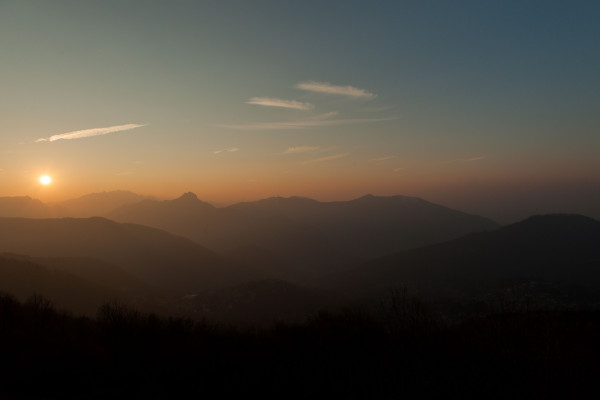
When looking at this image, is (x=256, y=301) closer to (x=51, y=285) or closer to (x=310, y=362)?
(x=51, y=285)

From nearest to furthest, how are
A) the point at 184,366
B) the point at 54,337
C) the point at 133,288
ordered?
the point at 184,366 < the point at 54,337 < the point at 133,288

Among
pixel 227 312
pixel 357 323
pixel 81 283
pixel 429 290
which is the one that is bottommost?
pixel 429 290

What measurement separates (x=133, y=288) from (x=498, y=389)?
606 feet

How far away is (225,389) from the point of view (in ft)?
31.2

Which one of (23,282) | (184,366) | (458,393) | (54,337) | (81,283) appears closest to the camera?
(458,393)

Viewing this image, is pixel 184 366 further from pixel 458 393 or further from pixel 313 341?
pixel 458 393

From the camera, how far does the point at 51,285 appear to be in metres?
116

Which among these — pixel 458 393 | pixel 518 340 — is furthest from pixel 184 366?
pixel 518 340

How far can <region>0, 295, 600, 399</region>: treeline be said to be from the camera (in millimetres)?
8984

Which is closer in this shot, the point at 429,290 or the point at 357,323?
the point at 357,323

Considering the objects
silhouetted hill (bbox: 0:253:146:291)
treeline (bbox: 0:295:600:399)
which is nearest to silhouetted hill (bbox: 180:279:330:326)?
silhouetted hill (bbox: 0:253:146:291)

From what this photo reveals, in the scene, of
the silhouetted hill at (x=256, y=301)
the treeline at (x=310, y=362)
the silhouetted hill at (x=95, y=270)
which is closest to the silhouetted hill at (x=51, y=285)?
the silhouetted hill at (x=256, y=301)

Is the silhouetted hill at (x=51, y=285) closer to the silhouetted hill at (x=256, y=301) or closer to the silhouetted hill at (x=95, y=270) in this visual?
the silhouetted hill at (x=256, y=301)

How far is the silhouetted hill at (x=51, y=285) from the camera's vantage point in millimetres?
106438
